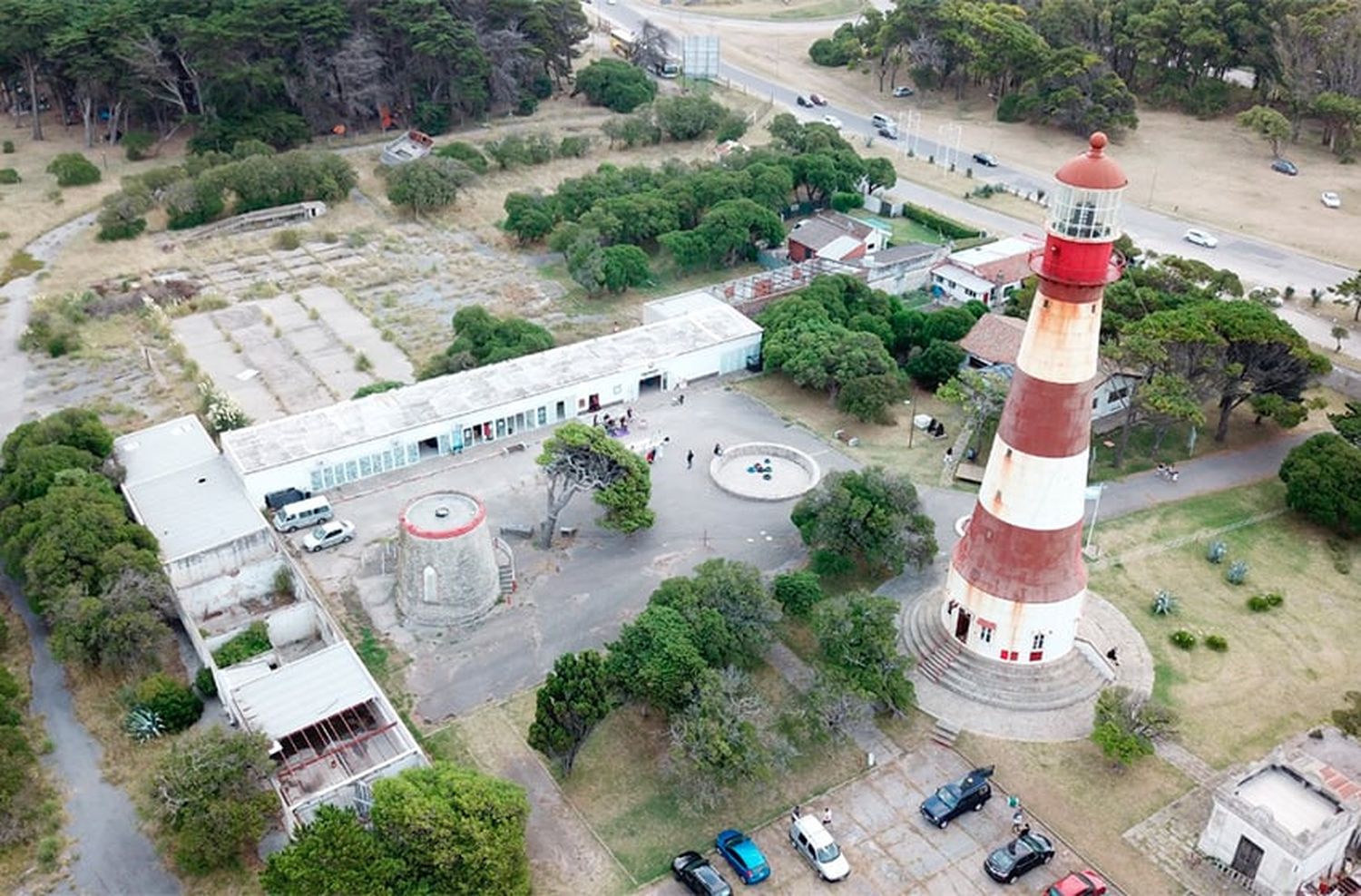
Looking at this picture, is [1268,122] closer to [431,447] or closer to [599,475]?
[599,475]

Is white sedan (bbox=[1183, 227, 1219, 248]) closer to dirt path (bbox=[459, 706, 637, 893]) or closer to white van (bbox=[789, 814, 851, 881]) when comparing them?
white van (bbox=[789, 814, 851, 881])

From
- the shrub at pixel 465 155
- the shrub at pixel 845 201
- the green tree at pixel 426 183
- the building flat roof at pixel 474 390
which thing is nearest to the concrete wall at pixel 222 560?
the building flat roof at pixel 474 390

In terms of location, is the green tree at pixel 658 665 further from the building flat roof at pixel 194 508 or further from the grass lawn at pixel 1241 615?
the building flat roof at pixel 194 508

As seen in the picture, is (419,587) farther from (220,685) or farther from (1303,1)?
(1303,1)

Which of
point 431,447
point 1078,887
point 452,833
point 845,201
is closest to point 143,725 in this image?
point 452,833

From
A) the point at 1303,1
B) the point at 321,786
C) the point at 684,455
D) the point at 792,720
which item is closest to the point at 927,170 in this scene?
the point at 1303,1
